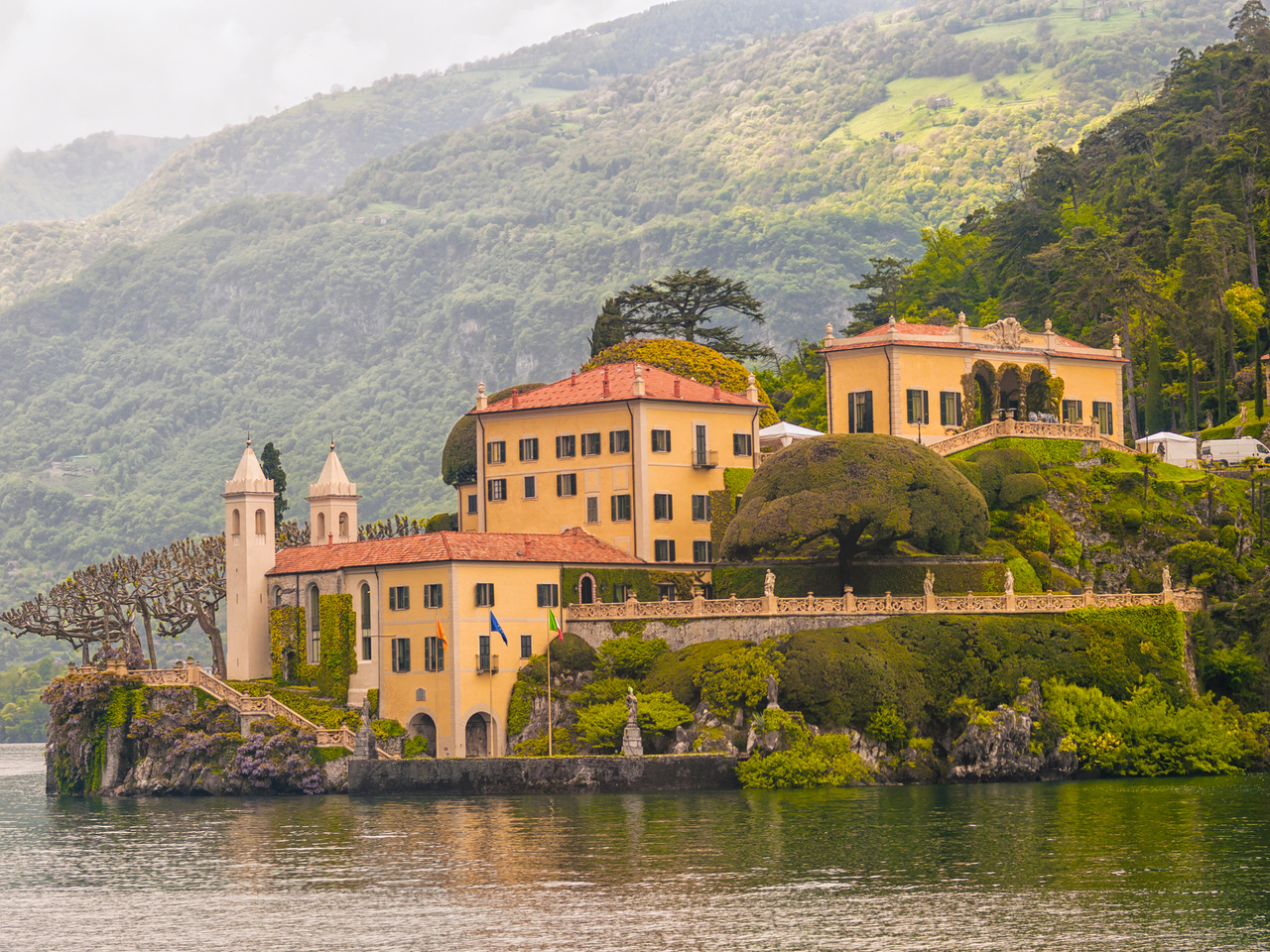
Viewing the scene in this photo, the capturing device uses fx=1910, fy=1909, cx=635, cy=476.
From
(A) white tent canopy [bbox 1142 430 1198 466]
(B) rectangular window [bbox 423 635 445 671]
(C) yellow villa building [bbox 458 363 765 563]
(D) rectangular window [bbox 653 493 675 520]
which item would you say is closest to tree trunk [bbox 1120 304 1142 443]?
(A) white tent canopy [bbox 1142 430 1198 466]

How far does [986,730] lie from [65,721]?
138 feet

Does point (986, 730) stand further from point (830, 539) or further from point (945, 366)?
point (945, 366)

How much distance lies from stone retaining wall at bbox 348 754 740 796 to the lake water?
1.67 m

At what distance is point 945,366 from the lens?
94.2 meters

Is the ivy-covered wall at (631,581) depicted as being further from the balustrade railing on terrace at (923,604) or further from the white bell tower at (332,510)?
the white bell tower at (332,510)

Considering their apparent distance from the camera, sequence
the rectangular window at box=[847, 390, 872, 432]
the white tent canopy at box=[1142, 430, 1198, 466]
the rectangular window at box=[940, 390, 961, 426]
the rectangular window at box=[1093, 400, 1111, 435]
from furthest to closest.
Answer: the rectangular window at box=[1093, 400, 1111, 435] < the white tent canopy at box=[1142, 430, 1198, 466] < the rectangular window at box=[940, 390, 961, 426] < the rectangular window at box=[847, 390, 872, 432]

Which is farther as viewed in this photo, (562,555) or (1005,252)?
(1005,252)

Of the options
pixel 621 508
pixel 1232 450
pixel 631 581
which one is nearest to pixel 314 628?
pixel 631 581

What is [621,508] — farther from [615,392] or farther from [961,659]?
[961,659]

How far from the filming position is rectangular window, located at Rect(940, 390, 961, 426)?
308 ft

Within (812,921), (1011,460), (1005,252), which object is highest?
(1005,252)

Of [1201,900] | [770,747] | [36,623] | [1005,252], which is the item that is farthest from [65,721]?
[1005,252]

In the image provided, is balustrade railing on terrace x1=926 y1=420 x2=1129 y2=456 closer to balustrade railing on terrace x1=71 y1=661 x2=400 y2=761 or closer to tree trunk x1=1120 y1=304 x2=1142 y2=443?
tree trunk x1=1120 y1=304 x2=1142 y2=443

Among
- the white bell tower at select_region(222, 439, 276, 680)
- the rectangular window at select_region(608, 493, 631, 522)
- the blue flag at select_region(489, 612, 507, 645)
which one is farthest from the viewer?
the rectangular window at select_region(608, 493, 631, 522)
